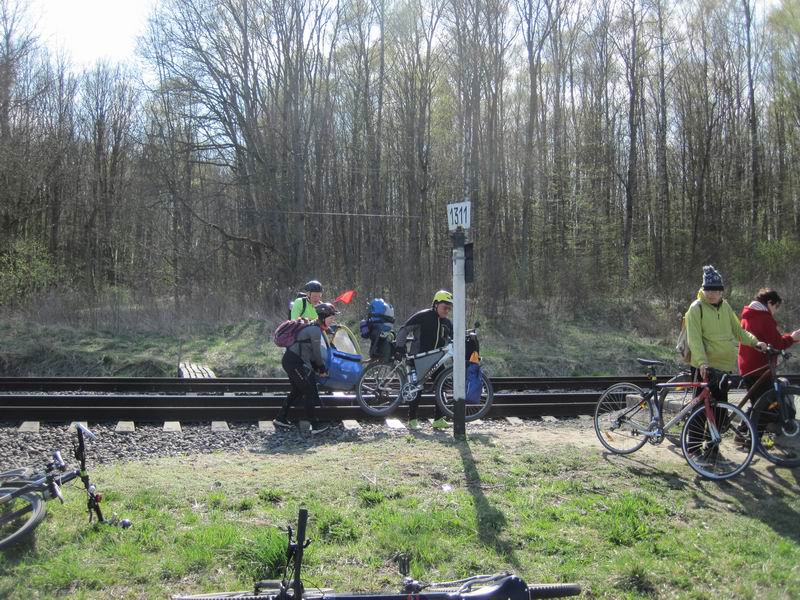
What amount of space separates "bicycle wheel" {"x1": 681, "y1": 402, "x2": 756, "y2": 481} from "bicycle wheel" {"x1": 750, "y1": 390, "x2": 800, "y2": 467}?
307 millimetres

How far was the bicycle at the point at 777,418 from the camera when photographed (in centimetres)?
677

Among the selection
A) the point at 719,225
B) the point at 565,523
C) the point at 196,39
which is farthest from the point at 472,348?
the point at 719,225

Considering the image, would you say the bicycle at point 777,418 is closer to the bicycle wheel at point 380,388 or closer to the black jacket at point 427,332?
the black jacket at point 427,332

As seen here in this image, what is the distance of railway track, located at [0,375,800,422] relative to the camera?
922 cm

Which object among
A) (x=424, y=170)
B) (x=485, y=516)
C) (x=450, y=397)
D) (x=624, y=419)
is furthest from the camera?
(x=424, y=170)

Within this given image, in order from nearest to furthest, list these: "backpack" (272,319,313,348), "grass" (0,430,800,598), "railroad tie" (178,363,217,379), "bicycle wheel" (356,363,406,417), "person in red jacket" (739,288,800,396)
A: "grass" (0,430,800,598) < "person in red jacket" (739,288,800,396) < "backpack" (272,319,313,348) < "bicycle wheel" (356,363,406,417) < "railroad tie" (178,363,217,379)

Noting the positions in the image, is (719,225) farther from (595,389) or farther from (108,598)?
(108,598)

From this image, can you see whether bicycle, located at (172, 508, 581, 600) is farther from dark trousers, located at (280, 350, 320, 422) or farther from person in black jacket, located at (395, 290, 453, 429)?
person in black jacket, located at (395, 290, 453, 429)

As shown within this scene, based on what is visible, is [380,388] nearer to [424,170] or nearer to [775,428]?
[775,428]

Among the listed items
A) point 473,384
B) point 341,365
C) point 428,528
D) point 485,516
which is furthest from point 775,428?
point 341,365

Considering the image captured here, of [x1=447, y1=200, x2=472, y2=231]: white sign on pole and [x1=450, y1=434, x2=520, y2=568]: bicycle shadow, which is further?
[x1=447, y1=200, x2=472, y2=231]: white sign on pole

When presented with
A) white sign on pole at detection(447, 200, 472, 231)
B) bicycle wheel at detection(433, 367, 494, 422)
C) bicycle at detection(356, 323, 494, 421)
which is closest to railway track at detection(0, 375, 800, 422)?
bicycle at detection(356, 323, 494, 421)

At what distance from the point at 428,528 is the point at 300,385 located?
4.35 m

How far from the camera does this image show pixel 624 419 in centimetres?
742
